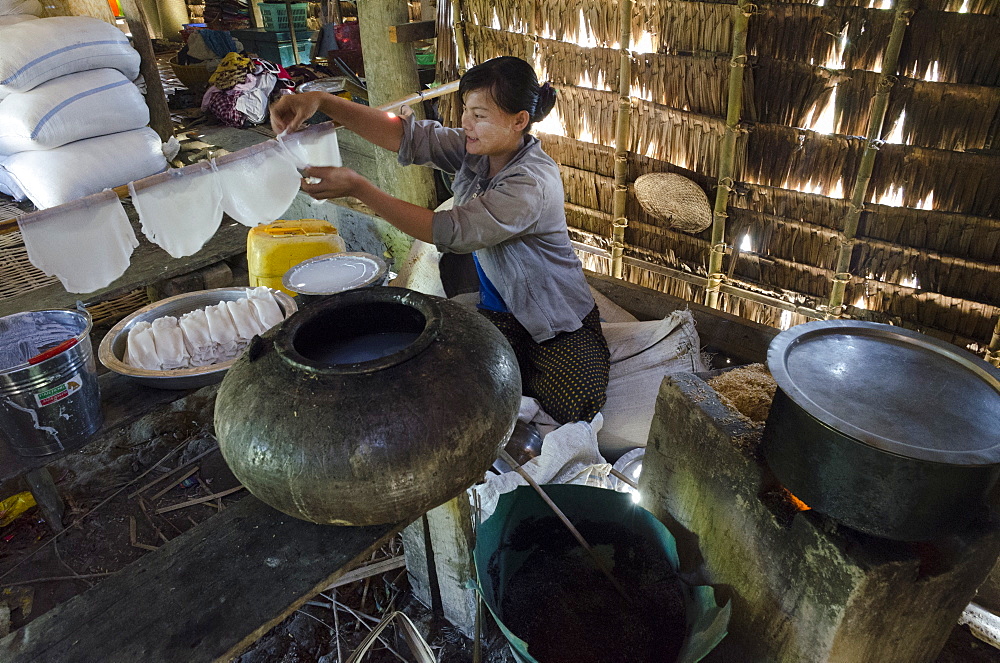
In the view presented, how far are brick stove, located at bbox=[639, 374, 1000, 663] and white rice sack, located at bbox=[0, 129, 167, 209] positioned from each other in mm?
4878

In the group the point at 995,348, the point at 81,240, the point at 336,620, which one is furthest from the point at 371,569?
the point at 995,348

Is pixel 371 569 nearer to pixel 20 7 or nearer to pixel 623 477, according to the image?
pixel 623 477

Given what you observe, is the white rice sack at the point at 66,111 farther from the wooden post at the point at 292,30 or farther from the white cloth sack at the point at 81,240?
the wooden post at the point at 292,30

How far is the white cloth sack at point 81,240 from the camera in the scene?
8.23 ft

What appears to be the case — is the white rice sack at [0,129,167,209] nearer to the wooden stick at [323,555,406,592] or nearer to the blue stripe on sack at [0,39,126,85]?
the blue stripe on sack at [0,39,126,85]

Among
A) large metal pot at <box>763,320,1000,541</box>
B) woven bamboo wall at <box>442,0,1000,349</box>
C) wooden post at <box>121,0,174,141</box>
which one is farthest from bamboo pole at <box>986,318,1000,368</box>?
wooden post at <box>121,0,174,141</box>

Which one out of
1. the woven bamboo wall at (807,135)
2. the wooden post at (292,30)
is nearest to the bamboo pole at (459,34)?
the woven bamboo wall at (807,135)

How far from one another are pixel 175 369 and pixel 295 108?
5.09ft

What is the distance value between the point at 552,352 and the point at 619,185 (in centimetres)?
167

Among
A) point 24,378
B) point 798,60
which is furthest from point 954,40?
point 24,378

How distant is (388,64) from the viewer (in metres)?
4.63

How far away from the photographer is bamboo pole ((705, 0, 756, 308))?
3.43 meters

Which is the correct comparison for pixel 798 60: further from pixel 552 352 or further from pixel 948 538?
pixel 948 538

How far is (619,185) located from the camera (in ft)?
14.4
